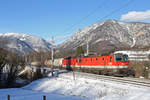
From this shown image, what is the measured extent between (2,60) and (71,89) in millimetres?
22419

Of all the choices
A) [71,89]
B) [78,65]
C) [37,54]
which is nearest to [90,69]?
[78,65]

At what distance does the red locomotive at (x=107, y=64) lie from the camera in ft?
86.6

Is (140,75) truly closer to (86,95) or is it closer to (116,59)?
(116,59)

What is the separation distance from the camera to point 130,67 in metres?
27.2

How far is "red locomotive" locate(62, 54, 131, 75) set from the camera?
26391 mm

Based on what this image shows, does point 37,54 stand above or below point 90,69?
above

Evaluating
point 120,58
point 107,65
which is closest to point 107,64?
point 107,65

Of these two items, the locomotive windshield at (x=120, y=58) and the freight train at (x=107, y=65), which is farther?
the locomotive windshield at (x=120, y=58)

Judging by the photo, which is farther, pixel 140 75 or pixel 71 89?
pixel 140 75

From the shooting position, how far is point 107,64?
28.1 m

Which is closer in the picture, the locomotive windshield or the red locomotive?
the red locomotive

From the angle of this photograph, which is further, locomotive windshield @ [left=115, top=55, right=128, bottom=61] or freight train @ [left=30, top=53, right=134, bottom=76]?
locomotive windshield @ [left=115, top=55, right=128, bottom=61]

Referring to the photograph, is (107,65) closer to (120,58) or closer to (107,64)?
(107,64)

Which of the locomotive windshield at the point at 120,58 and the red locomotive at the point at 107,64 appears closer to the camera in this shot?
the red locomotive at the point at 107,64
